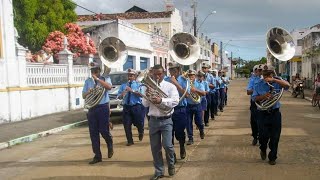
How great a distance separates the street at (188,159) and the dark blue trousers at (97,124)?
1.16 feet

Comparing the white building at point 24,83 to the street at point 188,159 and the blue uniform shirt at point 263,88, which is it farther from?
the blue uniform shirt at point 263,88

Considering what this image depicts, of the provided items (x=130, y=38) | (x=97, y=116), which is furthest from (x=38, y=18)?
(x=97, y=116)

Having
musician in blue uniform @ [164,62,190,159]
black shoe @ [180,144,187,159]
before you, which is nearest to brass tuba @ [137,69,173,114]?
musician in blue uniform @ [164,62,190,159]

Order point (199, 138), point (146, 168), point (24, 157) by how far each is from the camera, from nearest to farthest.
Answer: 1. point (146, 168)
2. point (24, 157)
3. point (199, 138)

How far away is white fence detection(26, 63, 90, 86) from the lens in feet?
53.7

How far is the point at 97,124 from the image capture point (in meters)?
8.41

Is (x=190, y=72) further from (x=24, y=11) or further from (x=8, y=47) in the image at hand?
(x=24, y=11)

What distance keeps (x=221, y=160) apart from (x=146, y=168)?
147cm

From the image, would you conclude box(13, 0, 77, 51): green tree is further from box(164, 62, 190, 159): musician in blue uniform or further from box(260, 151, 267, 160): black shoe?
box(260, 151, 267, 160): black shoe

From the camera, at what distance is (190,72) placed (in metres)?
9.84

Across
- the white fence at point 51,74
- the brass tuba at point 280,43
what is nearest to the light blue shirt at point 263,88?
the brass tuba at point 280,43

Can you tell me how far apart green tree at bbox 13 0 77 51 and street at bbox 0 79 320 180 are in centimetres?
1527

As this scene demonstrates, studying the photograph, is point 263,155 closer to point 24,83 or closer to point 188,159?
point 188,159

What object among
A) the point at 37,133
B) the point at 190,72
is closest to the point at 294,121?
the point at 190,72
